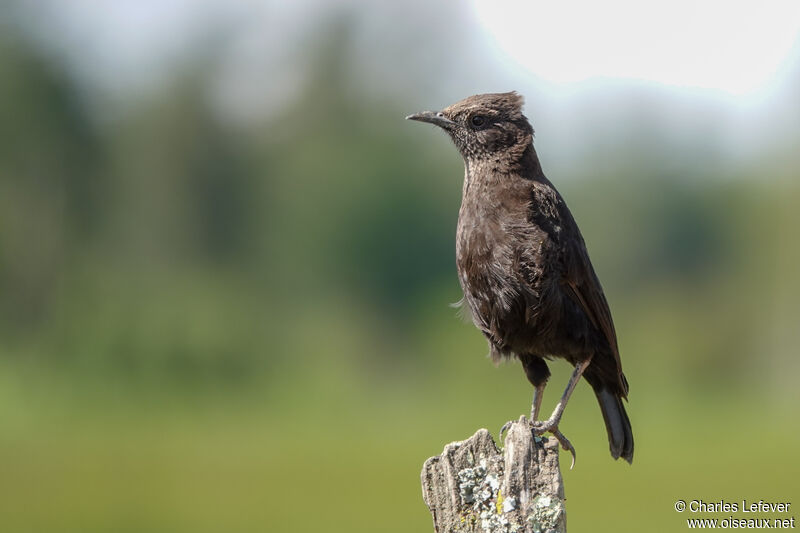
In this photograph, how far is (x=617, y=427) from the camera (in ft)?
21.6

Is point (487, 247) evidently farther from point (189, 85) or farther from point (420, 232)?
point (189, 85)

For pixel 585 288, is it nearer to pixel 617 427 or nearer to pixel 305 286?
pixel 617 427

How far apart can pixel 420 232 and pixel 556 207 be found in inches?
1016

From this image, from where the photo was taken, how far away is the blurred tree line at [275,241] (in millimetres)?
30469

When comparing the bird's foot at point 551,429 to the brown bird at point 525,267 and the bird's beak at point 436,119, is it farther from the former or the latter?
the bird's beak at point 436,119

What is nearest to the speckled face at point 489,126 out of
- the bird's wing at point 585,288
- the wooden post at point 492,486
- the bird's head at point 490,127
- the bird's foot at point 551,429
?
the bird's head at point 490,127

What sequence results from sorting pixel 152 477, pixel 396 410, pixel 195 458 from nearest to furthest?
pixel 152 477
pixel 195 458
pixel 396 410

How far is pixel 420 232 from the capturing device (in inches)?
1261

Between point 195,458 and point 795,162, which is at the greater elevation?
point 795,162

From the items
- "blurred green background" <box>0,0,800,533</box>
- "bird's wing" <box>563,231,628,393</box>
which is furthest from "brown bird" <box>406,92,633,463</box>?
"blurred green background" <box>0,0,800,533</box>

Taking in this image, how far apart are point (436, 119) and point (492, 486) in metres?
2.89

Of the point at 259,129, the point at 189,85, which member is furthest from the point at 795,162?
the point at 189,85

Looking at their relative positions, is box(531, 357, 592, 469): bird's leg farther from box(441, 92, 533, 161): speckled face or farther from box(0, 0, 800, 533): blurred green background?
box(0, 0, 800, 533): blurred green background

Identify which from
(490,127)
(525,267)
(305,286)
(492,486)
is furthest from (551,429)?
(305,286)
